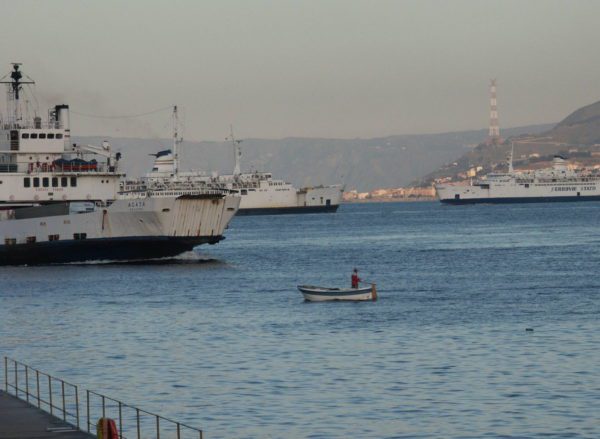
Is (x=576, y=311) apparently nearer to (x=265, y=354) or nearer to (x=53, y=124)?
(x=265, y=354)

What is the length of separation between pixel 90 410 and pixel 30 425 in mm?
5775

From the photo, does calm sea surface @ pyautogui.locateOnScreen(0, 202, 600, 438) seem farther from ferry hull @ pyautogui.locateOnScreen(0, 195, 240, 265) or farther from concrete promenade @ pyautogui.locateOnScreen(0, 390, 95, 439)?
concrete promenade @ pyautogui.locateOnScreen(0, 390, 95, 439)

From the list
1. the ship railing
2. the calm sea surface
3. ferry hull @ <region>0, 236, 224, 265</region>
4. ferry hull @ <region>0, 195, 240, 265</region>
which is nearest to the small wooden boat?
the calm sea surface

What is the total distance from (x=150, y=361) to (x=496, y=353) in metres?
11.9

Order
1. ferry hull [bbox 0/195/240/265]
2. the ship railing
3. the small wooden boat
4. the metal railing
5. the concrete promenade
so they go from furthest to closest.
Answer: the ship railing < ferry hull [bbox 0/195/240/265] < the small wooden boat < the metal railing < the concrete promenade

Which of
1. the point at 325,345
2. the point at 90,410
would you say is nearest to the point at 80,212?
the point at 325,345

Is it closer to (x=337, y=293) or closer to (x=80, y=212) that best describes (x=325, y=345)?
(x=337, y=293)

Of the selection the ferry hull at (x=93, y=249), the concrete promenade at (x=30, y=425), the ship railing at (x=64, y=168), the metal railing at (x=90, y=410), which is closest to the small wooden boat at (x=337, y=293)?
the metal railing at (x=90, y=410)

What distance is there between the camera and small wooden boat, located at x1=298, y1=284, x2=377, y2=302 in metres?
66.8

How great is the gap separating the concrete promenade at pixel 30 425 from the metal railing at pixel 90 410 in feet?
1.31

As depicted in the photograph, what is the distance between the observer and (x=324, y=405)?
36938 millimetres

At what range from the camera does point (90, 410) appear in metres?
36.8

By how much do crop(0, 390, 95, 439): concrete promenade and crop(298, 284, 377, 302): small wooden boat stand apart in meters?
33.4

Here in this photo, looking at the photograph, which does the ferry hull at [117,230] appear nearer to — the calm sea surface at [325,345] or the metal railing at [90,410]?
the calm sea surface at [325,345]
